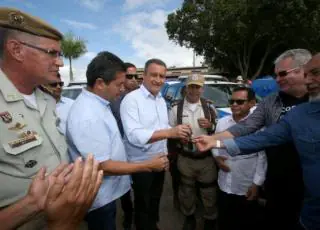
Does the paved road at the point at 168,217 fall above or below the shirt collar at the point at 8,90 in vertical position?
below

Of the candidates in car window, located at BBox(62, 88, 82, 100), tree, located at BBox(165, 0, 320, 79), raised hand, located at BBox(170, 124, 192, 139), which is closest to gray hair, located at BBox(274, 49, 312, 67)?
raised hand, located at BBox(170, 124, 192, 139)

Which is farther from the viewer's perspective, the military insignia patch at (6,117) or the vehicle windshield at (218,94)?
the vehicle windshield at (218,94)

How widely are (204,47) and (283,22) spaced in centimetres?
625

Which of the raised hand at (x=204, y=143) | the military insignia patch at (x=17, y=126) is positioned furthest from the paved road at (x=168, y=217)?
the military insignia patch at (x=17, y=126)

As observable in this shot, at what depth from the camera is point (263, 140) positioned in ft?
7.18

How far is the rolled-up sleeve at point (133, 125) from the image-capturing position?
275cm

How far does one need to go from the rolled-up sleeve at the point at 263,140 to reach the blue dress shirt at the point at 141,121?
858 mm

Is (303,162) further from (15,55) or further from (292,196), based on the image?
(15,55)

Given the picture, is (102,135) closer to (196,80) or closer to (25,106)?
(25,106)

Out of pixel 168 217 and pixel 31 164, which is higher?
pixel 31 164

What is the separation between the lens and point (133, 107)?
2.95 meters

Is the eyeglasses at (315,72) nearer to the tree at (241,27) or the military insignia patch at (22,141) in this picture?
the military insignia patch at (22,141)

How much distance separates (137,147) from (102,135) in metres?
1.02

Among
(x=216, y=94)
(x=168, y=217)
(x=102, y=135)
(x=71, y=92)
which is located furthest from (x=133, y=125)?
(x=71, y=92)
